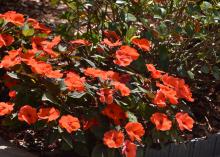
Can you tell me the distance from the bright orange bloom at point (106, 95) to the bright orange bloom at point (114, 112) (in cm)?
8

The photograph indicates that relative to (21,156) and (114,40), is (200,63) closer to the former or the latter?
(114,40)

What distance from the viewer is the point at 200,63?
3.74m

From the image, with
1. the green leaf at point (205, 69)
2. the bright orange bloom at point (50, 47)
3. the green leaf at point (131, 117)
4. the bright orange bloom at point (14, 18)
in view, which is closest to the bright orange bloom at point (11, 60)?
the bright orange bloom at point (50, 47)

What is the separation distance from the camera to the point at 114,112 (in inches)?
110

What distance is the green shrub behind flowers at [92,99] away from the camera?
276cm

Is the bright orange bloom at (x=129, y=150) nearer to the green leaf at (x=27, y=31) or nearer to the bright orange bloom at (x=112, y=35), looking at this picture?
the bright orange bloom at (x=112, y=35)

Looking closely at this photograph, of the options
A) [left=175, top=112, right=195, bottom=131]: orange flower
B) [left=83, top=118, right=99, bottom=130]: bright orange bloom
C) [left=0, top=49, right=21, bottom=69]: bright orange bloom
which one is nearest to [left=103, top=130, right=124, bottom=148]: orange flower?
[left=83, top=118, right=99, bottom=130]: bright orange bloom

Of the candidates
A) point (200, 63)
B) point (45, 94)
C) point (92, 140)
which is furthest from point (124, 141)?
point (200, 63)

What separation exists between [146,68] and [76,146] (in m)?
0.73

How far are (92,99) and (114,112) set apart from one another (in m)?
0.16

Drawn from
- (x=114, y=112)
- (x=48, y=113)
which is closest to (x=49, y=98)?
(x=48, y=113)

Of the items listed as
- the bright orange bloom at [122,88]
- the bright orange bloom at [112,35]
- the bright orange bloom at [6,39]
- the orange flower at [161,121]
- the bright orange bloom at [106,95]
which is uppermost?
the bright orange bloom at [6,39]

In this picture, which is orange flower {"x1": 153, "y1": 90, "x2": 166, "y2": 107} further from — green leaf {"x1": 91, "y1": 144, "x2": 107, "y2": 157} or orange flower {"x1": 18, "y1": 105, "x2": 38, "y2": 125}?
orange flower {"x1": 18, "y1": 105, "x2": 38, "y2": 125}

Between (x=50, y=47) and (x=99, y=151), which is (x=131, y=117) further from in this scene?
(x=50, y=47)
